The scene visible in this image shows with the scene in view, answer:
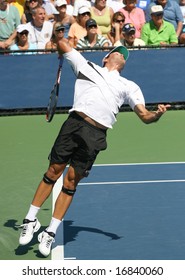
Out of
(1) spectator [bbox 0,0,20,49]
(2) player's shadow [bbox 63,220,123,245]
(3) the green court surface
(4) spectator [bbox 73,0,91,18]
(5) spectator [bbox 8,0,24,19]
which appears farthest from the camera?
(5) spectator [bbox 8,0,24,19]

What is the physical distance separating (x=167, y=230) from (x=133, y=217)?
652 mm

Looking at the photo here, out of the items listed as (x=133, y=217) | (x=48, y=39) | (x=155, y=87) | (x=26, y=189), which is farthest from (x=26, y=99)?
(x=133, y=217)

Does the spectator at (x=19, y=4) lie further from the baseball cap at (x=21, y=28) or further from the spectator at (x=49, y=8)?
the baseball cap at (x=21, y=28)

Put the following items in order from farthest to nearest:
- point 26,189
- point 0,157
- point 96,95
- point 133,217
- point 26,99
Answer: point 26,99 → point 0,157 → point 26,189 → point 133,217 → point 96,95

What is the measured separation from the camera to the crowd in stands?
56.7ft

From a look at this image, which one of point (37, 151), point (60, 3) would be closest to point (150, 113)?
point (37, 151)

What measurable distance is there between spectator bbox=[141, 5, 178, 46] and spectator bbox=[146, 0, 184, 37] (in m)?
0.64

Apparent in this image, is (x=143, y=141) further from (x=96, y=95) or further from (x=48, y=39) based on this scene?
(x=96, y=95)

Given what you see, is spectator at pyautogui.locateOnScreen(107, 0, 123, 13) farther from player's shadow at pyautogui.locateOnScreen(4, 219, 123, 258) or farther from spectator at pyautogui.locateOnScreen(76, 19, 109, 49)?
player's shadow at pyautogui.locateOnScreen(4, 219, 123, 258)

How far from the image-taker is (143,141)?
1496cm

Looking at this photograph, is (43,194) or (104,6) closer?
(43,194)

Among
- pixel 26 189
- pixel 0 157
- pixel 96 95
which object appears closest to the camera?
pixel 96 95

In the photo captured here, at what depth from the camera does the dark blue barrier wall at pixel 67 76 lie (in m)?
16.9

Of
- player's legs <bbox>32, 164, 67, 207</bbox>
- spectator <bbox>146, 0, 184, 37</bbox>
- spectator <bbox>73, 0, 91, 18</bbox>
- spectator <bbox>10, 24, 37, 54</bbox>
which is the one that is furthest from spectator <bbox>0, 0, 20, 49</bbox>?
player's legs <bbox>32, 164, 67, 207</bbox>
